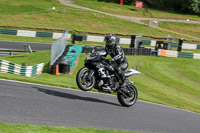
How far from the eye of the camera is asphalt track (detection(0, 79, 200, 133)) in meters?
7.48

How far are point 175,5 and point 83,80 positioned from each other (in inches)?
3043

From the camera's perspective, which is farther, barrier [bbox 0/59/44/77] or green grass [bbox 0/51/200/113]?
barrier [bbox 0/59/44/77]

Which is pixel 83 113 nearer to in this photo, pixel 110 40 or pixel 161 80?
pixel 110 40

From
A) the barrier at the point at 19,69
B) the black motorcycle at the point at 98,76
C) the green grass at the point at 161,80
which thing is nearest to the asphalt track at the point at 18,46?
the green grass at the point at 161,80

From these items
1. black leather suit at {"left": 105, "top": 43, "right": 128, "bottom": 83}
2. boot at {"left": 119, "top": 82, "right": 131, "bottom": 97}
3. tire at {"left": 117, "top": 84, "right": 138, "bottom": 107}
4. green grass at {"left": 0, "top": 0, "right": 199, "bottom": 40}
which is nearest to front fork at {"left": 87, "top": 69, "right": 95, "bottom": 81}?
black leather suit at {"left": 105, "top": 43, "right": 128, "bottom": 83}

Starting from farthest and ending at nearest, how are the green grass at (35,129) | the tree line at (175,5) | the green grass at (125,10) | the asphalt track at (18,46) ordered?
the tree line at (175,5) < the green grass at (125,10) < the asphalt track at (18,46) < the green grass at (35,129)

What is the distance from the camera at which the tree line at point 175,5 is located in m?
78.2

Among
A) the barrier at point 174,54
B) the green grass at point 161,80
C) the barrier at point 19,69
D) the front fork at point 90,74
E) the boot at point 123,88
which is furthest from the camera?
the barrier at point 174,54

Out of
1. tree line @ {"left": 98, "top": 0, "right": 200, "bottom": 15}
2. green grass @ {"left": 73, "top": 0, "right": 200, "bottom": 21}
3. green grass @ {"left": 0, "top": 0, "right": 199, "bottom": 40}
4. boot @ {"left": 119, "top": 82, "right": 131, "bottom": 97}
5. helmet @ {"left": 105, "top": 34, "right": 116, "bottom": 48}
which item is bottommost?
boot @ {"left": 119, "top": 82, "right": 131, "bottom": 97}

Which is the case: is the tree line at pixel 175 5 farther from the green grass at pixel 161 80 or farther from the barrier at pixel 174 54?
the green grass at pixel 161 80

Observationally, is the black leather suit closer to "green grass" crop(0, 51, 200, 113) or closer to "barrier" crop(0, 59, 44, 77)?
"green grass" crop(0, 51, 200, 113)

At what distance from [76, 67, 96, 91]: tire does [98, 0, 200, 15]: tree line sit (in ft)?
234

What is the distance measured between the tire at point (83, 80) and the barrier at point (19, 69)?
5984 mm

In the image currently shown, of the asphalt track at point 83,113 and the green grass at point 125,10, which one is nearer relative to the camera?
the asphalt track at point 83,113
